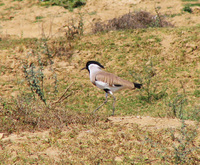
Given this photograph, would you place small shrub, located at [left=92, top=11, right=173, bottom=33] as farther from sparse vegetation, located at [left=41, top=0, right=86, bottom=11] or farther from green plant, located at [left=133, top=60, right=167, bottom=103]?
sparse vegetation, located at [left=41, top=0, right=86, bottom=11]

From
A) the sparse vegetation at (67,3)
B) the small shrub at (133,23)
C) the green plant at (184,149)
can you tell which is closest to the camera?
the green plant at (184,149)

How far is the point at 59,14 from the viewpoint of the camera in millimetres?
14469

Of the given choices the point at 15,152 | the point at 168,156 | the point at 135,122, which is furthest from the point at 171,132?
the point at 15,152

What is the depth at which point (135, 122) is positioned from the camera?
5520mm

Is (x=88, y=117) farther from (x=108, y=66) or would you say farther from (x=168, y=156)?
(x=108, y=66)

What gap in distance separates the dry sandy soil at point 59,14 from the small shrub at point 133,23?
66 centimetres

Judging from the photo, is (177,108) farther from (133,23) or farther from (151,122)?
(133,23)

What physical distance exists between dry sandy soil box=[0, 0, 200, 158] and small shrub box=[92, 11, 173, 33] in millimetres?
662

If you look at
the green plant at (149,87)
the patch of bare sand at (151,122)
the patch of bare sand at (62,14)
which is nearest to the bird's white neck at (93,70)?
the patch of bare sand at (151,122)

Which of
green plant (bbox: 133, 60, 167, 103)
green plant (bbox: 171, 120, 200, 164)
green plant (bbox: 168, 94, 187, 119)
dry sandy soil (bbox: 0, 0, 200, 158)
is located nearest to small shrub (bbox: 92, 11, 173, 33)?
dry sandy soil (bbox: 0, 0, 200, 158)

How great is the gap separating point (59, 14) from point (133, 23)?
14.0ft

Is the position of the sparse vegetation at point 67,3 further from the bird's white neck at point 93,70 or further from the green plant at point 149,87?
the bird's white neck at point 93,70

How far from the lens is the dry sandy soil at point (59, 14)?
12.5m

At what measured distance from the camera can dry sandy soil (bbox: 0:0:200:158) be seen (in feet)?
41.0
